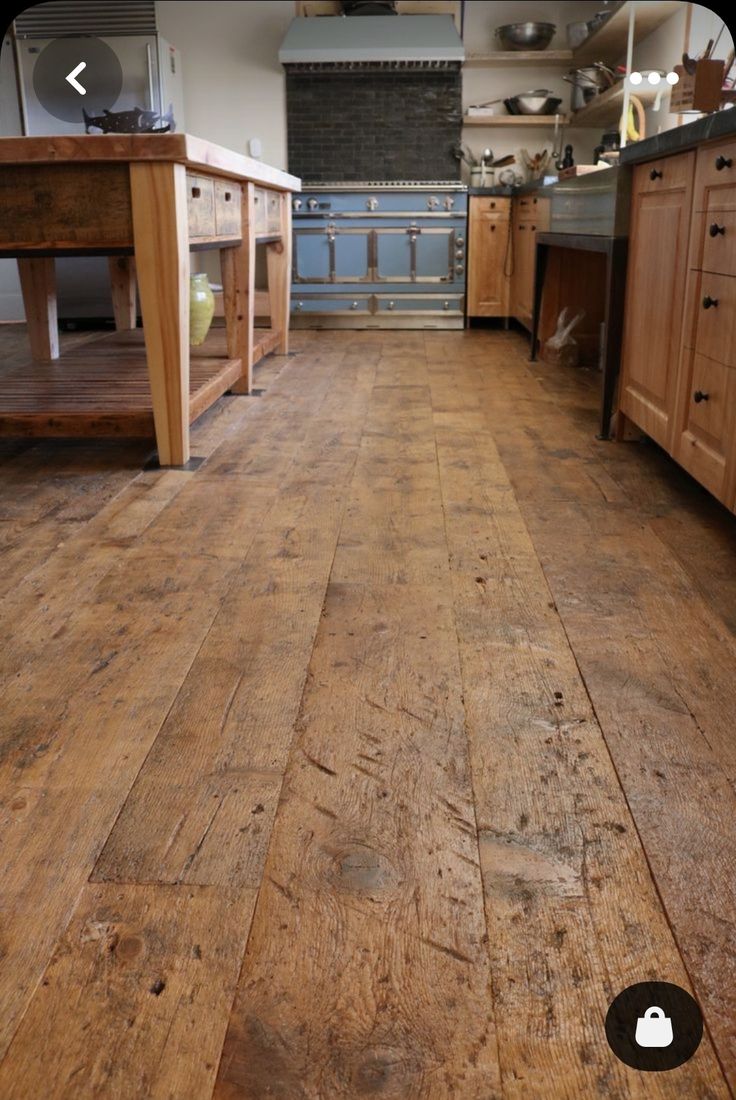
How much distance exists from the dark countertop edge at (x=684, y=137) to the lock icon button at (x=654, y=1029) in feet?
5.43

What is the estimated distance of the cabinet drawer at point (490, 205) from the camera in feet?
20.4

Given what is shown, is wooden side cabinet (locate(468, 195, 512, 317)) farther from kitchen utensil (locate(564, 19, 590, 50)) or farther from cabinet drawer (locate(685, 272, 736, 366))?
cabinet drawer (locate(685, 272, 736, 366))

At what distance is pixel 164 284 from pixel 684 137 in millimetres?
1250

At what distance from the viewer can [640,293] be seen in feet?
8.82

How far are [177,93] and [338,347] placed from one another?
2.52 metres

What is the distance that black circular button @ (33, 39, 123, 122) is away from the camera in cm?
605

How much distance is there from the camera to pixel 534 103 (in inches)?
255

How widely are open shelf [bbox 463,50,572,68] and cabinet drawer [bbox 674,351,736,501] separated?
16.5 feet

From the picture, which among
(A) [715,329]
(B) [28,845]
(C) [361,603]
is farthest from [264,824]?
(A) [715,329]

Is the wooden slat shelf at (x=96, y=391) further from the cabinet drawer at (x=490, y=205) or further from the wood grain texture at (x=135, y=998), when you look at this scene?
the cabinet drawer at (x=490, y=205)

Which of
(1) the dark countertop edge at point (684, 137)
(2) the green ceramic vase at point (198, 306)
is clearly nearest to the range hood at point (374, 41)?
(2) the green ceramic vase at point (198, 306)

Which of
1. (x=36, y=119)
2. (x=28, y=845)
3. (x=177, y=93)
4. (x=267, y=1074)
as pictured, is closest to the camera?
(x=267, y=1074)

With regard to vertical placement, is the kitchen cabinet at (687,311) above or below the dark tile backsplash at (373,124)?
below

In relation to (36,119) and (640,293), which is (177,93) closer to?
(36,119)
